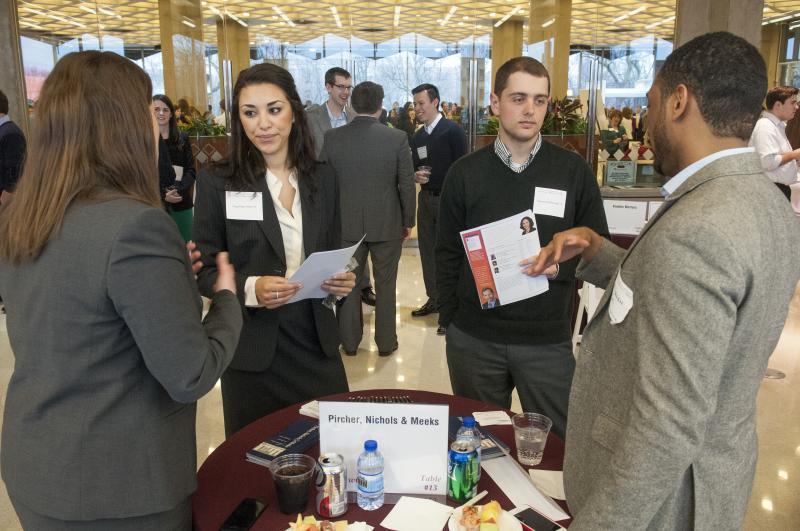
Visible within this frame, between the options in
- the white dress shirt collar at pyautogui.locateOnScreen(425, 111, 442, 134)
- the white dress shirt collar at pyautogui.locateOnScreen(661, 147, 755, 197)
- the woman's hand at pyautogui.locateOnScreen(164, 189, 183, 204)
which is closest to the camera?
the white dress shirt collar at pyautogui.locateOnScreen(661, 147, 755, 197)

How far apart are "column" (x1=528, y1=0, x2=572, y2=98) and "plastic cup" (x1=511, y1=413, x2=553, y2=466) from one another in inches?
269

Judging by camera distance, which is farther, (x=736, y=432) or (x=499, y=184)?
(x=499, y=184)

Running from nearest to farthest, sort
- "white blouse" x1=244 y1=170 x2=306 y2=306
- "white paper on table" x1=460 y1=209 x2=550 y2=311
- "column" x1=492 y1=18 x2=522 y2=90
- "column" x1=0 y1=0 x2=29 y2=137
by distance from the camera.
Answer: "white paper on table" x1=460 y1=209 x2=550 y2=311, "white blouse" x1=244 y1=170 x2=306 y2=306, "column" x1=0 y1=0 x2=29 y2=137, "column" x1=492 y1=18 x2=522 y2=90

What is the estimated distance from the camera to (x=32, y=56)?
22.8 feet

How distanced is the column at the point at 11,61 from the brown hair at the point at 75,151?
661cm

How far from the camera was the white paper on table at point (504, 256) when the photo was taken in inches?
78.0

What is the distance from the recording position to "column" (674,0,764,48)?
584cm

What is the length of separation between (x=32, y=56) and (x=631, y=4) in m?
6.85

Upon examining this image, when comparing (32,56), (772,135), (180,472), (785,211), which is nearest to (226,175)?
(180,472)

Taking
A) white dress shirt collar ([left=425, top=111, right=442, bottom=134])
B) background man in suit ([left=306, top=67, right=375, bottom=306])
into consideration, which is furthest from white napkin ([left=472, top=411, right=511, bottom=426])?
white dress shirt collar ([left=425, top=111, right=442, bottom=134])

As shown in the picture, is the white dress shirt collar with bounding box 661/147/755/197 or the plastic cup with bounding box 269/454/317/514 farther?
the plastic cup with bounding box 269/454/317/514

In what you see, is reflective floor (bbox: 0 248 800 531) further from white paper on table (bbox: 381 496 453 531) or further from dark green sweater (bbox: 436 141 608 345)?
white paper on table (bbox: 381 496 453 531)

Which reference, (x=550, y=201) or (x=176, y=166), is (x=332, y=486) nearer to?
(x=550, y=201)

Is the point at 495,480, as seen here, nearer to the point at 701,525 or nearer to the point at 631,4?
the point at 701,525
